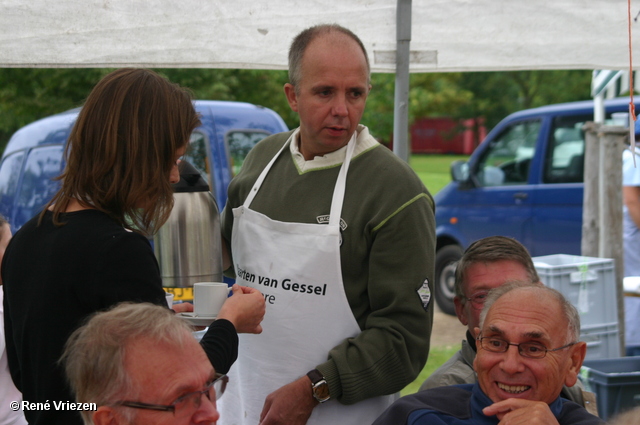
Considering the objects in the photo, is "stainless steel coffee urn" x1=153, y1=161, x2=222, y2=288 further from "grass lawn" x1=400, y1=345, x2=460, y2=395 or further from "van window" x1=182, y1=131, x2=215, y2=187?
"grass lawn" x1=400, y1=345, x2=460, y2=395

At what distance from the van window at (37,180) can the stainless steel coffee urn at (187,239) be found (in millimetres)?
4263

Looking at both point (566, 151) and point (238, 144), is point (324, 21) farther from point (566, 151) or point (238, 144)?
point (566, 151)

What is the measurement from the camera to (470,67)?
9.60 feet

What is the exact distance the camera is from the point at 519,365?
174cm

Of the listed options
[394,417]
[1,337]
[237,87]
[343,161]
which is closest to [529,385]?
[394,417]

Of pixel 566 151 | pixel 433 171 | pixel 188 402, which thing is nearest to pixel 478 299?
pixel 188 402

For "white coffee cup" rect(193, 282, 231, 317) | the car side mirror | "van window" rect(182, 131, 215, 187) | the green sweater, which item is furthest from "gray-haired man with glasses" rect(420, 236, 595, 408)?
the car side mirror

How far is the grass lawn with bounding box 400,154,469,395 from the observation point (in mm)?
5488

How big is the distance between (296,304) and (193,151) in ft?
12.9

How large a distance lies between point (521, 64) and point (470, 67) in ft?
0.70

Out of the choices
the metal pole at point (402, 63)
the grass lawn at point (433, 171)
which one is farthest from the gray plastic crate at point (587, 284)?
the grass lawn at point (433, 171)

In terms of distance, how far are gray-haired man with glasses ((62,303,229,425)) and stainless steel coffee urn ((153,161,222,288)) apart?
2.17ft

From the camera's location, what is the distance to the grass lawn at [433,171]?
24984 millimetres

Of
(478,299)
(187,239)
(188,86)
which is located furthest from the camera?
(188,86)
